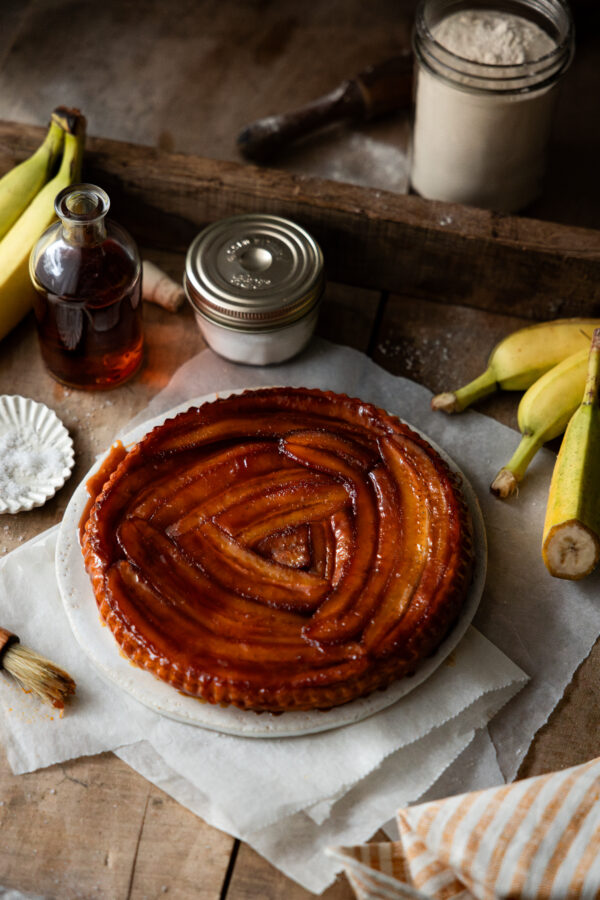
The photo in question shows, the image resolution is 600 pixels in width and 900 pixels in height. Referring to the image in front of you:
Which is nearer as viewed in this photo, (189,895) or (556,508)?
(189,895)

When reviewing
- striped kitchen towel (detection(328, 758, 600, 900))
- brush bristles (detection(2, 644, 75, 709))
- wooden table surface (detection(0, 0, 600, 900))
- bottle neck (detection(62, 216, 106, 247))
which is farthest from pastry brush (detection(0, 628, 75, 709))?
bottle neck (detection(62, 216, 106, 247))

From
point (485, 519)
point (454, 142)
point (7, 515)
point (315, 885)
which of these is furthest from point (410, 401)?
point (315, 885)

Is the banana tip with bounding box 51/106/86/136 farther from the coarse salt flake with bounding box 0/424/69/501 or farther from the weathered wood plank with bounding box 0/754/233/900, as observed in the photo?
the weathered wood plank with bounding box 0/754/233/900

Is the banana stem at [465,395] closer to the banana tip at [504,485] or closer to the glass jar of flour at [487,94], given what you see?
the banana tip at [504,485]

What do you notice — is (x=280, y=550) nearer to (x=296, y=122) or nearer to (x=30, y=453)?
(x=30, y=453)

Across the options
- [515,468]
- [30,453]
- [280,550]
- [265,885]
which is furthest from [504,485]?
[30,453]

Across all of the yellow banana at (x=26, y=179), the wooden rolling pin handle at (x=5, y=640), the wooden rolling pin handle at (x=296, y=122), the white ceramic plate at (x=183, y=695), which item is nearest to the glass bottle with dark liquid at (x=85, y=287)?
the yellow banana at (x=26, y=179)

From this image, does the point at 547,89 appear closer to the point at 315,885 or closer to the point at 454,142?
the point at 454,142
